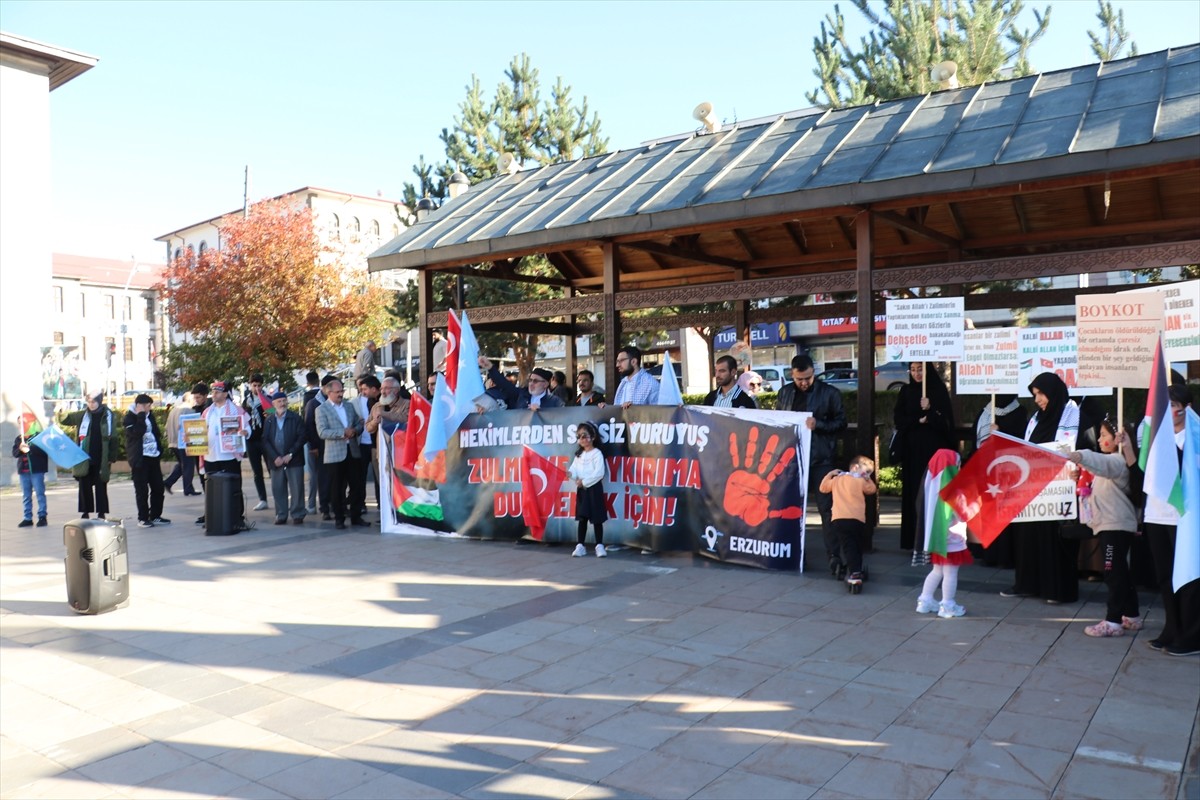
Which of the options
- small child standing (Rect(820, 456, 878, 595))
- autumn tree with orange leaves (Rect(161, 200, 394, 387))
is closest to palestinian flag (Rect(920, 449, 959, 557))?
small child standing (Rect(820, 456, 878, 595))

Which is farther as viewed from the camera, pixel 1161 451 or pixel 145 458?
pixel 145 458

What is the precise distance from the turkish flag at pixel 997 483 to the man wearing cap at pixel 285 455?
8.88m

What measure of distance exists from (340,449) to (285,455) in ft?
3.46

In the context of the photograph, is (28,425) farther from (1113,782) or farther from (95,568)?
(1113,782)

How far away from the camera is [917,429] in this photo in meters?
8.96

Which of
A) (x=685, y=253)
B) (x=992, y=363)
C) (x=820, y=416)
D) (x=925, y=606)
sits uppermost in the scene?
(x=685, y=253)

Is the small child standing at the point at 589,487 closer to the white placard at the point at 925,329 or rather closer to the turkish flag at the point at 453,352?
the turkish flag at the point at 453,352

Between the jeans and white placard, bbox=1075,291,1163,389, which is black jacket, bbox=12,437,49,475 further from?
white placard, bbox=1075,291,1163,389

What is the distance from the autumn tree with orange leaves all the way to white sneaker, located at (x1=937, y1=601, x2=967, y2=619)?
21528 millimetres

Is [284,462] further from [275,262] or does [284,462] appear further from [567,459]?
[275,262]

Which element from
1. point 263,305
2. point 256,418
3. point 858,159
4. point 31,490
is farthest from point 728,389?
point 263,305

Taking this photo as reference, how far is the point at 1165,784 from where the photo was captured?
3861mm

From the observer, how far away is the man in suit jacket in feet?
38.0

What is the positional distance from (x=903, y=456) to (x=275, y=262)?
20788mm
